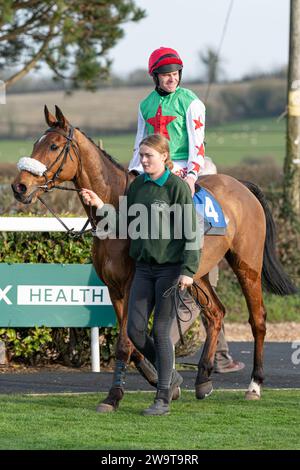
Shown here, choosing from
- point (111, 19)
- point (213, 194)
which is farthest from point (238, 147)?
point (213, 194)

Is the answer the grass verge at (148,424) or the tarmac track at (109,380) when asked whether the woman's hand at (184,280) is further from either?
the tarmac track at (109,380)

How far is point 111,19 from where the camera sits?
50.8 feet

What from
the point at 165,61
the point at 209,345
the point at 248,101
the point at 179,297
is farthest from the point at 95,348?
the point at 248,101

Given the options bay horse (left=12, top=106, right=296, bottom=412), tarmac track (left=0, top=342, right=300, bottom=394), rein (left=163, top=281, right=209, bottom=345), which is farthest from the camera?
tarmac track (left=0, top=342, right=300, bottom=394)

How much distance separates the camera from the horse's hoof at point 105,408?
699cm

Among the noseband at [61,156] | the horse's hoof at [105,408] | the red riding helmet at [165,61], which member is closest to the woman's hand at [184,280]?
the horse's hoof at [105,408]

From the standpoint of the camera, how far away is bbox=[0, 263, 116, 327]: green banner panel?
8984 mm

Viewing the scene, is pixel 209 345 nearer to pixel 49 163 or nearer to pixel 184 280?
pixel 184 280

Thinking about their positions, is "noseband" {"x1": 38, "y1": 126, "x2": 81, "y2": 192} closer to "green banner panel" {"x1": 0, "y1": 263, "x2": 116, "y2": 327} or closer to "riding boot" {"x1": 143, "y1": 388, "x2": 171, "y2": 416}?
"riding boot" {"x1": 143, "y1": 388, "x2": 171, "y2": 416}

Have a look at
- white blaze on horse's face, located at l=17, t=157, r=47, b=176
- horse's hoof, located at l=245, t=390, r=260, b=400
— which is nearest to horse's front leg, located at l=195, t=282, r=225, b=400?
horse's hoof, located at l=245, t=390, r=260, b=400

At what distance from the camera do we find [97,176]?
730 cm

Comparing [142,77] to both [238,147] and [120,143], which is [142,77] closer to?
[238,147]

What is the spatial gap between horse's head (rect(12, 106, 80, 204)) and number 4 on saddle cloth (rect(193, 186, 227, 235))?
0.90 meters

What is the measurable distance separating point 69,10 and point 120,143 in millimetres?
28779
